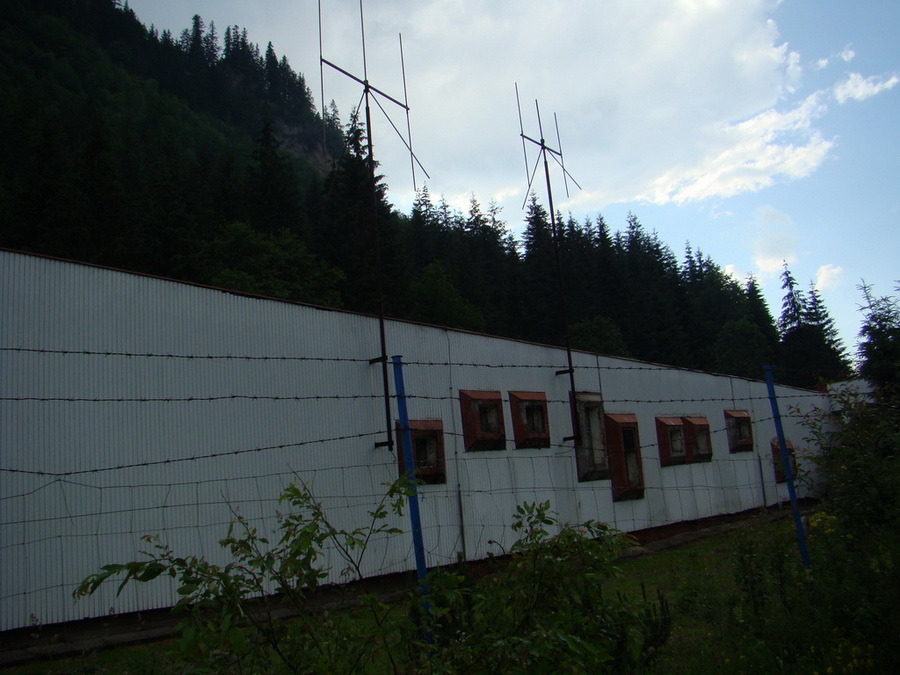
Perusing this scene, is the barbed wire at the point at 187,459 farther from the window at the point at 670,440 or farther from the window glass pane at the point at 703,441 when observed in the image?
the window glass pane at the point at 703,441

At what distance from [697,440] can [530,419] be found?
881cm

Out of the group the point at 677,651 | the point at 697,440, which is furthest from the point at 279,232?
the point at 677,651

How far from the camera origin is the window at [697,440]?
24.1 meters

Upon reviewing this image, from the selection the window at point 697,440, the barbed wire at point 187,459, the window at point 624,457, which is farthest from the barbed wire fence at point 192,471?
the window at point 697,440

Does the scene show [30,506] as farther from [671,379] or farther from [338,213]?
[338,213]

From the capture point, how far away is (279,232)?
48.3 metres

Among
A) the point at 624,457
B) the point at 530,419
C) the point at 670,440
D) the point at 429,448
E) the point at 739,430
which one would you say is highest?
the point at 530,419

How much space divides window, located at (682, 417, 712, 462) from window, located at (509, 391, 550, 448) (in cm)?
740

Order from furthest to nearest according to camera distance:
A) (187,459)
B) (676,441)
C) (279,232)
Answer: (279,232), (676,441), (187,459)

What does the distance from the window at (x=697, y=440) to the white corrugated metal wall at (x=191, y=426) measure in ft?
24.0

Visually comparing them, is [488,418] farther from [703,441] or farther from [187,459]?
[703,441]

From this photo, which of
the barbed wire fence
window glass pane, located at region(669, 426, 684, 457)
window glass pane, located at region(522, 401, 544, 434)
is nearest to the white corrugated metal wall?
the barbed wire fence

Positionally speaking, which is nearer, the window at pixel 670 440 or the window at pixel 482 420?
the window at pixel 482 420

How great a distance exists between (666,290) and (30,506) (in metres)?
69.2
